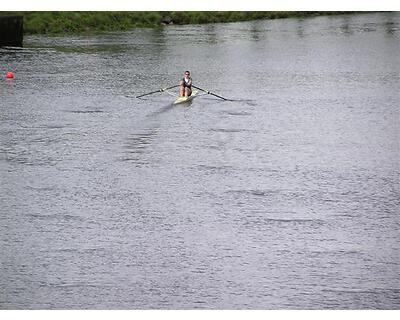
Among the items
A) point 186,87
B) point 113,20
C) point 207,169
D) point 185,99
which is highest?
point 113,20

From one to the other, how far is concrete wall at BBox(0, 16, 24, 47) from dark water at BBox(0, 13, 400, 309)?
0.50 m

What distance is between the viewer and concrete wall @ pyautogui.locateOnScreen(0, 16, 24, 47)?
11.4 m

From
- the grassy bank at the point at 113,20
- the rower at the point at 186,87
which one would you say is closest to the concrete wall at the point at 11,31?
the grassy bank at the point at 113,20

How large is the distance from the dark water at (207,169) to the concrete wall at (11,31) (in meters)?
0.50

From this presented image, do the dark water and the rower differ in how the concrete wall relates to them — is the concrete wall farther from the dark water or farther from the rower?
the rower

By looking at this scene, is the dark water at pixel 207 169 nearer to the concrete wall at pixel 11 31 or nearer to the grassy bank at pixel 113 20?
the grassy bank at pixel 113 20

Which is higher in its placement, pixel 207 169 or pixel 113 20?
pixel 113 20

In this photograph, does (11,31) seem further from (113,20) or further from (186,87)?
(113,20)

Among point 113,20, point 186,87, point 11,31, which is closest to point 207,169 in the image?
point 186,87

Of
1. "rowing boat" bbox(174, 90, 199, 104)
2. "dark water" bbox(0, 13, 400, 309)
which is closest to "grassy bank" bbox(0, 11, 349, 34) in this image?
"dark water" bbox(0, 13, 400, 309)

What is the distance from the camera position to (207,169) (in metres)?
10.5

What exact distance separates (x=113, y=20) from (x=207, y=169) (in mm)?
5756

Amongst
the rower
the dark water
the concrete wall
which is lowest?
the dark water

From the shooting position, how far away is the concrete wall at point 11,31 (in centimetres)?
1138
